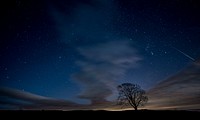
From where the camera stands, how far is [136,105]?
2066 inches
